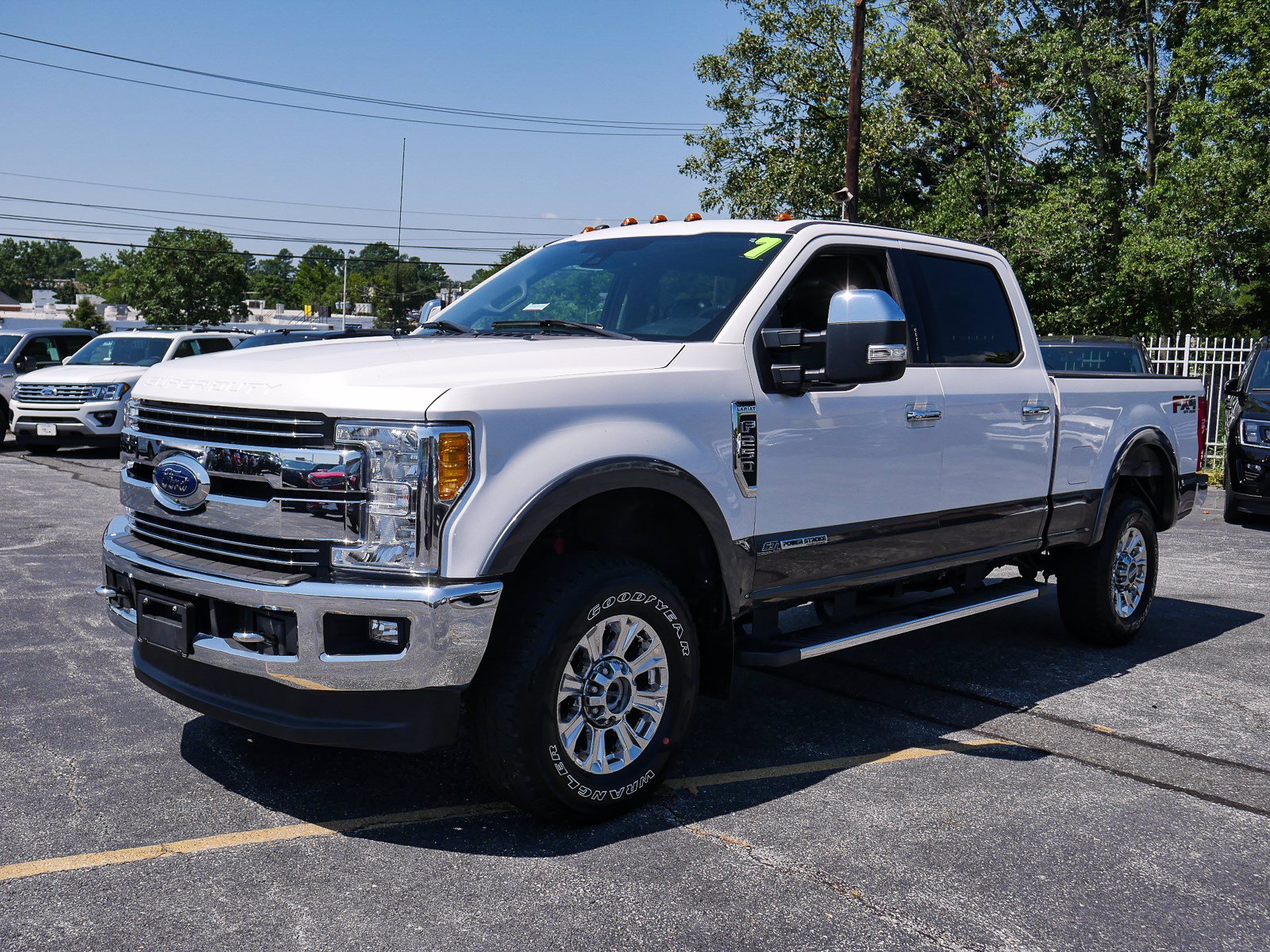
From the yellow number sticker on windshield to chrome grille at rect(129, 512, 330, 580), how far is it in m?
2.22

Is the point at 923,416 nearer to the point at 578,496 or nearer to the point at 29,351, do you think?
the point at 578,496

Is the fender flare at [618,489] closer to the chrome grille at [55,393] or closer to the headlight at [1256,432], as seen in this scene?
the headlight at [1256,432]

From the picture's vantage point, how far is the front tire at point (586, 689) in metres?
3.70

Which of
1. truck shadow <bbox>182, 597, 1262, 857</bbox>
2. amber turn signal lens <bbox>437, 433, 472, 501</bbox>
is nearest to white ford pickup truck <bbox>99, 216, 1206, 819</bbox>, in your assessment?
amber turn signal lens <bbox>437, 433, 472, 501</bbox>

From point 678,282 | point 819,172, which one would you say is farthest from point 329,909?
point 819,172

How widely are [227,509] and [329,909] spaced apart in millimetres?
1279

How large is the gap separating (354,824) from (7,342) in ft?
60.1

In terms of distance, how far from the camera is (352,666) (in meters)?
3.52

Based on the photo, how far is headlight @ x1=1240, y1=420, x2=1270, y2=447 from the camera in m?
12.3

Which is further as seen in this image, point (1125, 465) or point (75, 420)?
point (75, 420)

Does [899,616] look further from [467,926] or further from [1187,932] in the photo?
[467,926]

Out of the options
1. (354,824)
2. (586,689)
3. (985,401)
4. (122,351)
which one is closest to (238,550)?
(354,824)

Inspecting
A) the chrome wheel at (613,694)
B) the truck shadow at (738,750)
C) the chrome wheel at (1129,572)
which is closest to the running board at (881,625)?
the truck shadow at (738,750)

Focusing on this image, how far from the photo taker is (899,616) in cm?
530
